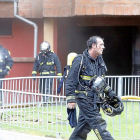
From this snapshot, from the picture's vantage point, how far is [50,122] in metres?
6.30

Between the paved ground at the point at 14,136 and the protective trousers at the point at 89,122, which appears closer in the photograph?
the protective trousers at the point at 89,122

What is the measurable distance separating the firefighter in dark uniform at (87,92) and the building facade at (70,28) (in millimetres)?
5987

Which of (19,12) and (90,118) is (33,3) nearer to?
(19,12)

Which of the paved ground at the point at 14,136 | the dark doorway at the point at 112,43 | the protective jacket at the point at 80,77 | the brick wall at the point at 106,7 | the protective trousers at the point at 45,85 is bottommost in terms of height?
the paved ground at the point at 14,136

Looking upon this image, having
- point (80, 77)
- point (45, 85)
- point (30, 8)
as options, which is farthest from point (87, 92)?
point (30, 8)

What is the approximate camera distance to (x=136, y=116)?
6.33 m

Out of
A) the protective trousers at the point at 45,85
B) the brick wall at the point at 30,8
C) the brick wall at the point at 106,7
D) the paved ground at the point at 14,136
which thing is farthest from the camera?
the brick wall at the point at 30,8

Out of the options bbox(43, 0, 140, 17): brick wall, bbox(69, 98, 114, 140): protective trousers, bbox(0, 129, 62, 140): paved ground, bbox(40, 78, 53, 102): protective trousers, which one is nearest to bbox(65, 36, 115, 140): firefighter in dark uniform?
bbox(69, 98, 114, 140): protective trousers

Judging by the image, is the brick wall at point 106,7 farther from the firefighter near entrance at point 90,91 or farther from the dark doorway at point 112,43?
the firefighter near entrance at point 90,91

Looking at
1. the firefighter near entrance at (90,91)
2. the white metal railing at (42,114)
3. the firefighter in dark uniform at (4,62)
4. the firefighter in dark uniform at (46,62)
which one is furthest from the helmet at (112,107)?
the firefighter in dark uniform at (4,62)

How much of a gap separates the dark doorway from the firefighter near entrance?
28.7ft

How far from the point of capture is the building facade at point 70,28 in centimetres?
1101

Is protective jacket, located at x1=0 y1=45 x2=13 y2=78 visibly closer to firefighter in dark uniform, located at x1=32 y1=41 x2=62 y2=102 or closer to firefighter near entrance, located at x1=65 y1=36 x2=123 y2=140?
firefighter in dark uniform, located at x1=32 y1=41 x2=62 y2=102

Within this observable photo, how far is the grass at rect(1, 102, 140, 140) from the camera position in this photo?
6.08 metres
